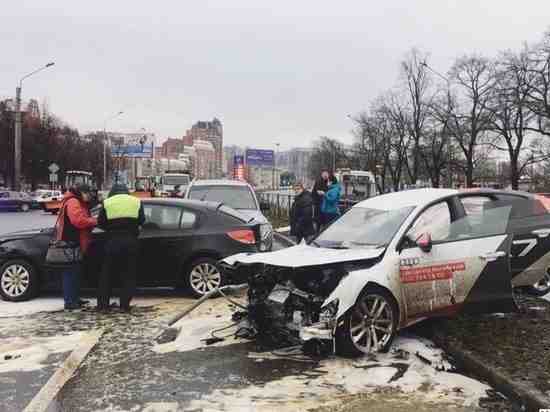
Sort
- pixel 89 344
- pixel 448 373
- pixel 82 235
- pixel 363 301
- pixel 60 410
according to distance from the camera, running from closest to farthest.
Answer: pixel 60 410
pixel 448 373
pixel 363 301
pixel 89 344
pixel 82 235

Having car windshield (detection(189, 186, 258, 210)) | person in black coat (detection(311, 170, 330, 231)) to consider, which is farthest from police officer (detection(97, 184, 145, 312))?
car windshield (detection(189, 186, 258, 210))

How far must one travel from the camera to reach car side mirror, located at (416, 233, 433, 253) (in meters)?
6.41

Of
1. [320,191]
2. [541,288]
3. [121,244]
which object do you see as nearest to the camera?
[121,244]

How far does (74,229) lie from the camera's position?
854cm

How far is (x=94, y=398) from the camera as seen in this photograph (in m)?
4.95

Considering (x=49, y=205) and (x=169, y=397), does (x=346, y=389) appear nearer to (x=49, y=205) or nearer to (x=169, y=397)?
(x=169, y=397)

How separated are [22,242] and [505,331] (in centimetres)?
648

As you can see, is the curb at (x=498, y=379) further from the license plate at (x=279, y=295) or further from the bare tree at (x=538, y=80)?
the bare tree at (x=538, y=80)

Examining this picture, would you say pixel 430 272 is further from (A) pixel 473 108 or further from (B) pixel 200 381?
(A) pixel 473 108

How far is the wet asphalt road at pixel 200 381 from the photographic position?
479cm

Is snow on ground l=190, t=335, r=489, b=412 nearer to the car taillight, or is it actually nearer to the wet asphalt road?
the wet asphalt road

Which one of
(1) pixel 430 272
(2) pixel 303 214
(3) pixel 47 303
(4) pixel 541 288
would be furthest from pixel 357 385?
(2) pixel 303 214

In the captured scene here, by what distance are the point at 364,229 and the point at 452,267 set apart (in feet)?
3.24

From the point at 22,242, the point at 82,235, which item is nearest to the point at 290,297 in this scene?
the point at 82,235
